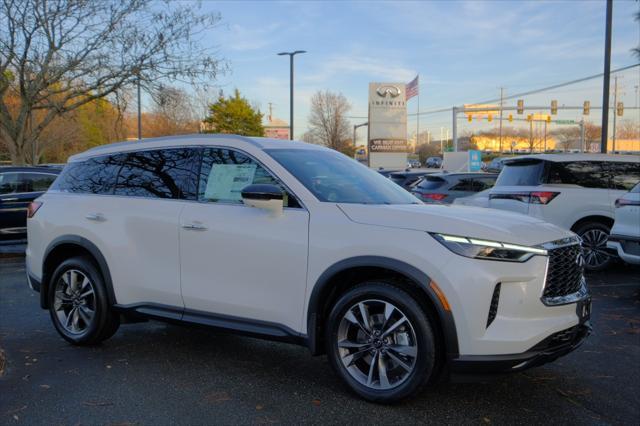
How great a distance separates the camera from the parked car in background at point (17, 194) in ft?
35.6

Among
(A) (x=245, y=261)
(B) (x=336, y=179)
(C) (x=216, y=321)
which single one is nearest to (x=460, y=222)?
(B) (x=336, y=179)

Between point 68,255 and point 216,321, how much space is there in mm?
1973

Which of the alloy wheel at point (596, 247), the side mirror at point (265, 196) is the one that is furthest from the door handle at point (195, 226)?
the alloy wheel at point (596, 247)

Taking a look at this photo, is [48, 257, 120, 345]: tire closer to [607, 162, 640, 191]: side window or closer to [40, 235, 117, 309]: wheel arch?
[40, 235, 117, 309]: wheel arch

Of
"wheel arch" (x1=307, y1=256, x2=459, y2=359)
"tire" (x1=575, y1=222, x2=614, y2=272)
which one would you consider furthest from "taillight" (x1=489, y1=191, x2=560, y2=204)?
"wheel arch" (x1=307, y1=256, x2=459, y2=359)

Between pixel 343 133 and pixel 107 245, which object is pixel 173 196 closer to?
pixel 107 245

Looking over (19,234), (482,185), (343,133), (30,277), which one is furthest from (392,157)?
(30,277)

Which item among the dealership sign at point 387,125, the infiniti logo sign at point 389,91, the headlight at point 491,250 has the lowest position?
the headlight at point 491,250

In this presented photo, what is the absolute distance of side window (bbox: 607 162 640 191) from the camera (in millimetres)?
8531

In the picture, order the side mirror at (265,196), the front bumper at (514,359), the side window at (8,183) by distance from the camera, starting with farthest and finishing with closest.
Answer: the side window at (8,183)
the side mirror at (265,196)
the front bumper at (514,359)

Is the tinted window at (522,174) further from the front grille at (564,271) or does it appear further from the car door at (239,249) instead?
the car door at (239,249)

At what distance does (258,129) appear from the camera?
52.8 m

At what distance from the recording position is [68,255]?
5.26 meters

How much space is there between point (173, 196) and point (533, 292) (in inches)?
110
